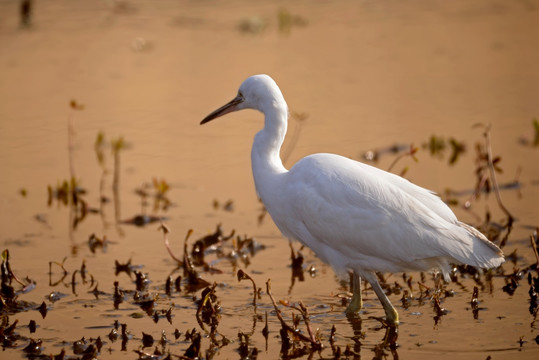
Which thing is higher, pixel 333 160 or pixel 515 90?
pixel 515 90

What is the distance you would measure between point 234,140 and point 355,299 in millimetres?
4105

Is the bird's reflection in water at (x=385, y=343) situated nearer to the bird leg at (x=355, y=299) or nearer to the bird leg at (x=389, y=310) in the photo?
the bird leg at (x=389, y=310)

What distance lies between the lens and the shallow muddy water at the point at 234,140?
5660 millimetres

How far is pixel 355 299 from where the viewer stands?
5.72 m

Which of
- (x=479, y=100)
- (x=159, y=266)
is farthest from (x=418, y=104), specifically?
(x=159, y=266)

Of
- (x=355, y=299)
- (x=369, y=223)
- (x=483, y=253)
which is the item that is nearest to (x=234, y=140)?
(x=355, y=299)

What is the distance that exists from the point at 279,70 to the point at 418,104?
6.57 feet

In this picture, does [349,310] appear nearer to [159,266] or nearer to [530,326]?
[530,326]

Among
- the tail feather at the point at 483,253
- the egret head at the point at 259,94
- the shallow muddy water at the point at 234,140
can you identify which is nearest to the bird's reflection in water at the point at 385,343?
the shallow muddy water at the point at 234,140

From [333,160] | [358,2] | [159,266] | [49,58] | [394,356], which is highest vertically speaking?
[358,2]

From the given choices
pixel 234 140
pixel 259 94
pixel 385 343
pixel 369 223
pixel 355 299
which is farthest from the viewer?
pixel 234 140

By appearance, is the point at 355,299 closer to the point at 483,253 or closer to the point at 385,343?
the point at 385,343

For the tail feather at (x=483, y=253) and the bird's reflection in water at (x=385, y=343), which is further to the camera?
the tail feather at (x=483, y=253)

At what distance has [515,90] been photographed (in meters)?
10.9
